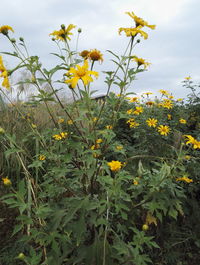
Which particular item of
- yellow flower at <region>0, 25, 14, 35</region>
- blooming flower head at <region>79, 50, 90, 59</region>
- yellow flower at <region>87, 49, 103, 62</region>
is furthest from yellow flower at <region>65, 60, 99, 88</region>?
yellow flower at <region>0, 25, 14, 35</region>

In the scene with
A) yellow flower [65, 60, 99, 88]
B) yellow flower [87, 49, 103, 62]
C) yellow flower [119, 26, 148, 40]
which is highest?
yellow flower [119, 26, 148, 40]

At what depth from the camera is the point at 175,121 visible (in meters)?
3.17

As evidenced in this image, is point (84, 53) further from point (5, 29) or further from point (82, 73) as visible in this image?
point (5, 29)

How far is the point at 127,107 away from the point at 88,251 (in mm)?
2655

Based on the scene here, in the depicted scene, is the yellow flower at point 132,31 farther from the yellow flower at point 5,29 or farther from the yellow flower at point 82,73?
the yellow flower at point 5,29

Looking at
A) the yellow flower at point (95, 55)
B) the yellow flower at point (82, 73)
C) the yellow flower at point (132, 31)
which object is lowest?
the yellow flower at point (82, 73)

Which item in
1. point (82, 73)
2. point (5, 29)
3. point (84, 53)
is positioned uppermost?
point (5, 29)

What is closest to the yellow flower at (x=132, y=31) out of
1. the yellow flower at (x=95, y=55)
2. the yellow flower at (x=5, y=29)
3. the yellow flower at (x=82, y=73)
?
the yellow flower at (x=95, y=55)

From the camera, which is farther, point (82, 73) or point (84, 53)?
point (84, 53)

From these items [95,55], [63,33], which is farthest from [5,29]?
[95,55]

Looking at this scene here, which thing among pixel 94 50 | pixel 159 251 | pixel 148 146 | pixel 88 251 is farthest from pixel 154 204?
pixel 148 146

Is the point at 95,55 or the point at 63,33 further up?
the point at 63,33

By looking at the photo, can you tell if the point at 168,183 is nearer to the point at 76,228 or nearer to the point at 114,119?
the point at 114,119

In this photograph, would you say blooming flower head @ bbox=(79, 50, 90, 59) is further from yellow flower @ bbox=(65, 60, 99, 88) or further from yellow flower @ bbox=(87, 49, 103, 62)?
yellow flower @ bbox=(65, 60, 99, 88)
